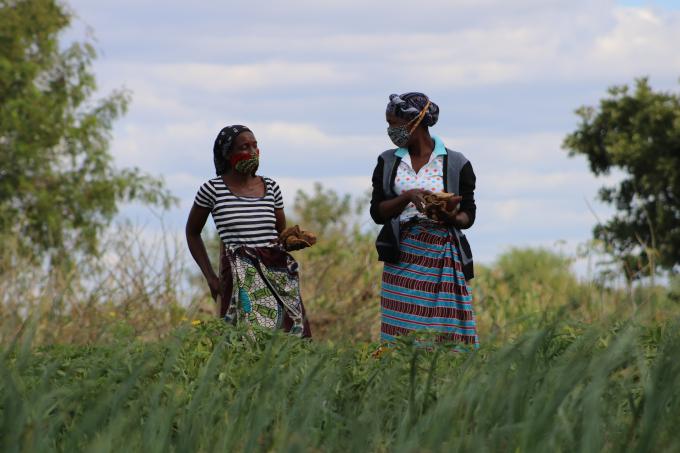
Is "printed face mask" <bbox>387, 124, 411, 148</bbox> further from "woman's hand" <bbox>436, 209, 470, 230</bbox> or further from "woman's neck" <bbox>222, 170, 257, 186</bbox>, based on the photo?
"woman's neck" <bbox>222, 170, 257, 186</bbox>

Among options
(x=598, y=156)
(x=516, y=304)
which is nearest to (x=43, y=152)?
(x=598, y=156)

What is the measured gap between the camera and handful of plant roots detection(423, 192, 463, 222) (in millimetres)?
A: 6141

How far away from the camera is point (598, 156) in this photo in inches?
884

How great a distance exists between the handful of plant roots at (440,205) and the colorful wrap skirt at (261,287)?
888mm

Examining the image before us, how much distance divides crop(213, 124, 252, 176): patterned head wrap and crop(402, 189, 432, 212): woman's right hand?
105 centimetres

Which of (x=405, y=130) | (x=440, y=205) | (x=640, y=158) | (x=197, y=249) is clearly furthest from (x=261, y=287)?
(x=640, y=158)

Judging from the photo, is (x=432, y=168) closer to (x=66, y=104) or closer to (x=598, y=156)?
(x=598, y=156)

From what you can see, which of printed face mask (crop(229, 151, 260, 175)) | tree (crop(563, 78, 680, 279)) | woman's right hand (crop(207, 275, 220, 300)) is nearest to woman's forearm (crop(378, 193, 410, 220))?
printed face mask (crop(229, 151, 260, 175))

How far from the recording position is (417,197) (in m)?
6.22

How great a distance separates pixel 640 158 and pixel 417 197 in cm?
1629

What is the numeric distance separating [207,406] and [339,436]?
58cm

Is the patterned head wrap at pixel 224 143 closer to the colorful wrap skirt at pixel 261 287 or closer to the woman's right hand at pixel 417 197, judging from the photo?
the colorful wrap skirt at pixel 261 287

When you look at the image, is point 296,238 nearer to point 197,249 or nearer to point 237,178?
point 237,178

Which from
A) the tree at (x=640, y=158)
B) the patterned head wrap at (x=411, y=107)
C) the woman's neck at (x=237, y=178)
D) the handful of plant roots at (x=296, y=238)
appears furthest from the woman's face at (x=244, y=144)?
the tree at (x=640, y=158)
